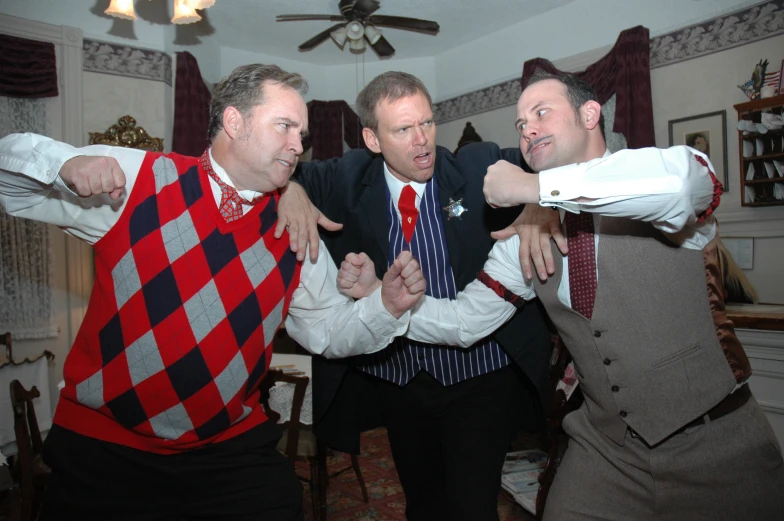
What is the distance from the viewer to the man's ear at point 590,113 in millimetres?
1875

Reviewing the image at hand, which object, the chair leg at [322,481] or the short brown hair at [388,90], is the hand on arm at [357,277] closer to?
Result: the short brown hair at [388,90]

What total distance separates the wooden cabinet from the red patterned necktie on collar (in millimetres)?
4223

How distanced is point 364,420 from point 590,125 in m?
1.36

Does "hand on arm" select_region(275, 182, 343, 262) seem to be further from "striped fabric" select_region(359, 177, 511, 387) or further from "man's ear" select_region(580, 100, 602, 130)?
"man's ear" select_region(580, 100, 602, 130)

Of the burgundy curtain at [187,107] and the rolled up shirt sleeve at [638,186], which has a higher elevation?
the burgundy curtain at [187,107]

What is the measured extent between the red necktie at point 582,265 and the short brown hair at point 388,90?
0.83 m

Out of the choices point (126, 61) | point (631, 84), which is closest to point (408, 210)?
point (631, 84)

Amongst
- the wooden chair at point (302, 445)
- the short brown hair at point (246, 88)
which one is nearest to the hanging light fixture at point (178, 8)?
the short brown hair at point (246, 88)

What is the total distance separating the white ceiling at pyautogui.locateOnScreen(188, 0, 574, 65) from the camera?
20.3 ft

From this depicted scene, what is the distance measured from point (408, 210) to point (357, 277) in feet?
1.53

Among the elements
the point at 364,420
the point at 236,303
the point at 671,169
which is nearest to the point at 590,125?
the point at 671,169

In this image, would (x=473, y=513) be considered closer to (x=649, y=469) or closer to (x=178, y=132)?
(x=649, y=469)

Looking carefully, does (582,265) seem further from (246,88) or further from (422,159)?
(246,88)

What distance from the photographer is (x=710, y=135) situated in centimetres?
508
